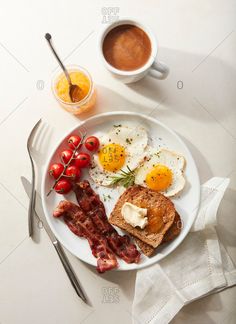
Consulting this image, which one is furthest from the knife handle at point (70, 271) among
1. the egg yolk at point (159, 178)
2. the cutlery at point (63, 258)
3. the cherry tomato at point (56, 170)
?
the egg yolk at point (159, 178)

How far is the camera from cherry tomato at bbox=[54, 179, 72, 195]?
2.47 metres

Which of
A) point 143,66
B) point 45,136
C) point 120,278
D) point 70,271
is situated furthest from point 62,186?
point 143,66

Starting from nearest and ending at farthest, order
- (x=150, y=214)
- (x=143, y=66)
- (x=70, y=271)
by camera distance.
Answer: (x=143, y=66) → (x=150, y=214) → (x=70, y=271)

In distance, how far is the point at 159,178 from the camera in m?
2.48

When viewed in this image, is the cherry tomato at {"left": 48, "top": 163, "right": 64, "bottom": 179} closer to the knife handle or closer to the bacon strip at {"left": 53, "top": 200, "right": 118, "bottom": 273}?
the bacon strip at {"left": 53, "top": 200, "right": 118, "bottom": 273}

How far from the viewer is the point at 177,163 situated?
98.7 inches

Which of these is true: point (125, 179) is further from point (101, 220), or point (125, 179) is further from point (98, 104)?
point (98, 104)

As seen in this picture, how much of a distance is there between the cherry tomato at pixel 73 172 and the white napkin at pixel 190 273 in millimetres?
651

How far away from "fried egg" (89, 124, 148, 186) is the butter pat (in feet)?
0.65

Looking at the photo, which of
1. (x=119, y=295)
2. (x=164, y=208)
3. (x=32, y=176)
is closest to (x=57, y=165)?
(x=32, y=176)

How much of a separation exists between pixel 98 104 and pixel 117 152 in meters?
0.33

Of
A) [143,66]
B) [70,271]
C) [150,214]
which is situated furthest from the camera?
[70,271]

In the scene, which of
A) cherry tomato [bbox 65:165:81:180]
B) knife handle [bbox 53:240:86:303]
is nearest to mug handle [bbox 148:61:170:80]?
cherry tomato [bbox 65:165:81:180]

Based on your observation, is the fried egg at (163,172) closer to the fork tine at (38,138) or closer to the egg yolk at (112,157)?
the egg yolk at (112,157)
